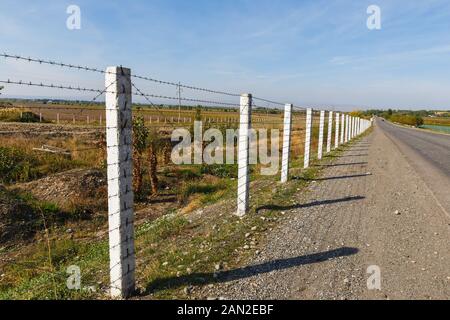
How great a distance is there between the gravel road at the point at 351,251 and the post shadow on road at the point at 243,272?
12 mm

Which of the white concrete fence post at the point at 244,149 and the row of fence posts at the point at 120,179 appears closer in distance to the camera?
the row of fence posts at the point at 120,179

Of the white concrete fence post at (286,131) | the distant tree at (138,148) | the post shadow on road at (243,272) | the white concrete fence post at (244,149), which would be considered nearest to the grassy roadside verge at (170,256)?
the post shadow on road at (243,272)

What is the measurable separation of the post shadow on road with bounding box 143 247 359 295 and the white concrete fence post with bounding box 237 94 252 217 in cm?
203

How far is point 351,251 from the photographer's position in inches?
189

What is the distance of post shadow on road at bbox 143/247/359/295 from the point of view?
3.86 meters

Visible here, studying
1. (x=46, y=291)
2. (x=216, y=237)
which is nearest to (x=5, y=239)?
(x=46, y=291)

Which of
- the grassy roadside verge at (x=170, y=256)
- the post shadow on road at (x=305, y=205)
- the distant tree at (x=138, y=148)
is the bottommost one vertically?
the grassy roadside verge at (x=170, y=256)

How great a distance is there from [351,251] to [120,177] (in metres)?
3.21

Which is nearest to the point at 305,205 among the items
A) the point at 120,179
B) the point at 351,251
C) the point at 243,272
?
the point at 351,251

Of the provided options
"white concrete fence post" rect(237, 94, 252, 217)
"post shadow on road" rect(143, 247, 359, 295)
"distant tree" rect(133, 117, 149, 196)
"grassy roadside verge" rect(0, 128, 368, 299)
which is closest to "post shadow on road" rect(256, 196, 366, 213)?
"grassy roadside verge" rect(0, 128, 368, 299)

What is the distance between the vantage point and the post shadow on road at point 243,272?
3859 millimetres

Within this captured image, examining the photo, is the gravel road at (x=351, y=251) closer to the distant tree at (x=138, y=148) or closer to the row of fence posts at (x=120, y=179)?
the row of fence posts at (x=120, y=179)

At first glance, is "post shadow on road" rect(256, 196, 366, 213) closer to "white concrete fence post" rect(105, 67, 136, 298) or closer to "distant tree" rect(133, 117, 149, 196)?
→ "white concrete fence post" rect(105, 67, 136, 298)

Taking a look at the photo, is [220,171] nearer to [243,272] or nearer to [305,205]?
[305,205]
